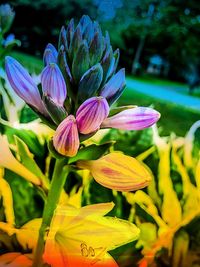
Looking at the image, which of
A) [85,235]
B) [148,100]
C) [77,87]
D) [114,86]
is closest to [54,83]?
[77,87]

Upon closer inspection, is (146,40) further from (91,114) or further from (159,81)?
(91,114)

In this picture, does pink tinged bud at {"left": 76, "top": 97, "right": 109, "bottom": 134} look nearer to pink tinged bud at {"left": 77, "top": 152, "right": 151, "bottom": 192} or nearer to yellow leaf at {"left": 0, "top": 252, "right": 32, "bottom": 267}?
pink tinged bud at {"left": 77, "top": 152, "right": 151, "bottom": 192}

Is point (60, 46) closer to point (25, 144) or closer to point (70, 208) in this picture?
point (25, 144)

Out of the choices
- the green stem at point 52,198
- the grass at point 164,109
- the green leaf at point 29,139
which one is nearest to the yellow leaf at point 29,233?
the green stem at point 52,198

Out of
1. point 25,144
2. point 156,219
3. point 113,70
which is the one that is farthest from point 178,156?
point 25,144

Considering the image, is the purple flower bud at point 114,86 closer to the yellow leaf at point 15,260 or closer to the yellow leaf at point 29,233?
the yellow leaf at point 29,233

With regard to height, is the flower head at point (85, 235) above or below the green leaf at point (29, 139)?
below

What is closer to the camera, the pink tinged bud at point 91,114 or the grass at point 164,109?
the pink tinged bud at point 91,114

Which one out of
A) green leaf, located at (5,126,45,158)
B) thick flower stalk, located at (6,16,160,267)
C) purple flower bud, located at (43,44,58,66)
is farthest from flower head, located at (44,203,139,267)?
purple flower bud, located at (43,44,58,66)
